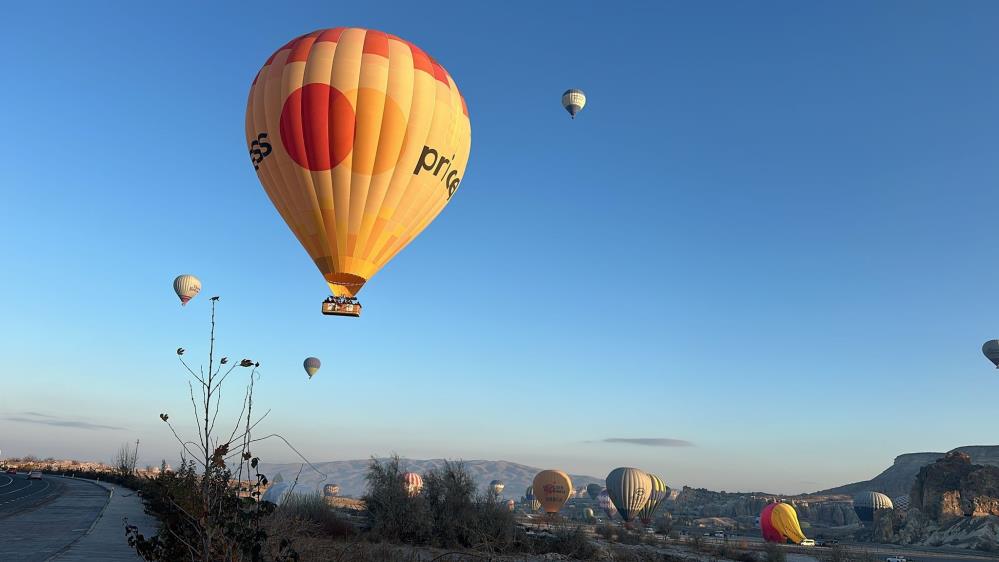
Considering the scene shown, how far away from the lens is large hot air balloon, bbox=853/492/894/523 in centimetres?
11381

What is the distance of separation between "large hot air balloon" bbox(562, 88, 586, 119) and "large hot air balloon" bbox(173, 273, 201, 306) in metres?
31.5

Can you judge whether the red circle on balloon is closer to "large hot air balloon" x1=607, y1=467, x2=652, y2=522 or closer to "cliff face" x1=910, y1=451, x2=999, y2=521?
"large hot air balloon" x1=607, y1=467, x2=652, y2=522

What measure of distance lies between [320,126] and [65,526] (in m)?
19.4

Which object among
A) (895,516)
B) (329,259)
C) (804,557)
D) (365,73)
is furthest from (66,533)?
(895,516)

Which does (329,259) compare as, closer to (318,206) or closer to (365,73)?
(318,206)

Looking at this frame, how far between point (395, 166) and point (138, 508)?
2473cm

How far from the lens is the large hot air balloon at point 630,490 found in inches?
3413

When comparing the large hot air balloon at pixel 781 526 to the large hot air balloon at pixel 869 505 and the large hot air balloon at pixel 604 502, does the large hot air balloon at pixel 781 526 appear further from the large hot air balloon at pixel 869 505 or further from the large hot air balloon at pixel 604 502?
the large hot air balloon at pixel 604 502

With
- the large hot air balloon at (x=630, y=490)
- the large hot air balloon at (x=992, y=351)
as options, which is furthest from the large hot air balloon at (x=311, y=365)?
the large hot air balloon at (x=992, y=351)

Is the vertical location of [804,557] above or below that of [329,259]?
below

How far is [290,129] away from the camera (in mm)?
25922

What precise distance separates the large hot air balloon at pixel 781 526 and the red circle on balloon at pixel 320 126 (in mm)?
65163

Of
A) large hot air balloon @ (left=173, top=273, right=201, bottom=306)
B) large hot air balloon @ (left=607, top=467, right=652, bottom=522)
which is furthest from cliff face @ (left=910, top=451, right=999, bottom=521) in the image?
large hot air balloon @ (left=173, top=273, right=201, bottom=306)

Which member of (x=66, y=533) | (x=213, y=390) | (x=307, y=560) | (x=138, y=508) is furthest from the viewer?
(x=138, y=508)
